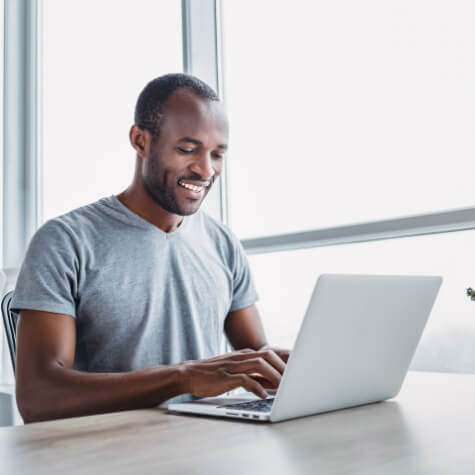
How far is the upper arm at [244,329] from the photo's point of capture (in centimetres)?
160

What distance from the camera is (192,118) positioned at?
152 cm

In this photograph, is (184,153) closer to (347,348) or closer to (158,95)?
(158,95)

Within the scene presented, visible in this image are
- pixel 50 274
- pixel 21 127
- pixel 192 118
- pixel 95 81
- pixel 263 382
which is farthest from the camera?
pixel 21 127

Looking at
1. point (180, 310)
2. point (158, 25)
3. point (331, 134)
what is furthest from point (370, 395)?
point (158, 25)

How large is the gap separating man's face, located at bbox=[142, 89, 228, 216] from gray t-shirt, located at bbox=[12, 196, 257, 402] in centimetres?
9

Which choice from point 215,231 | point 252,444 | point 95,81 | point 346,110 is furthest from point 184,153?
point 95,81

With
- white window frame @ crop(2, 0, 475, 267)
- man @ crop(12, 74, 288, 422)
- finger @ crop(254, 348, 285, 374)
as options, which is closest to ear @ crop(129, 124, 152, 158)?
man @ crop(12, 74, 288, 422)

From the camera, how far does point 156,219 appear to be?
5.15 feet

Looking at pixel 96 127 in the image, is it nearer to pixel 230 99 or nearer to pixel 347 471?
pixel 230 99

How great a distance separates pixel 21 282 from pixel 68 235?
0.15m

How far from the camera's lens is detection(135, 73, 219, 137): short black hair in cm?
156

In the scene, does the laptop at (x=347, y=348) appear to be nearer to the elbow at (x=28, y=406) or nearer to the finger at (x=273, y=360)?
the finger at (x=273, y=360)

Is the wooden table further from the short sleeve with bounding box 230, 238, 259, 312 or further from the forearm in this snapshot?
the short sleeve with bounding box 230, 238, 259, 312

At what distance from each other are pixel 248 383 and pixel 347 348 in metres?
0.16
